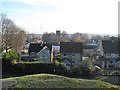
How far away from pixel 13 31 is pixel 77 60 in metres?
9.32

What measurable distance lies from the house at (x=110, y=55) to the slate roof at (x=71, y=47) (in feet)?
9.49

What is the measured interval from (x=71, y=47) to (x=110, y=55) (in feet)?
17.1

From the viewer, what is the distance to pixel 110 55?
33844 millimetres

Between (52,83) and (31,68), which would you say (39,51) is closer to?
(31,68)

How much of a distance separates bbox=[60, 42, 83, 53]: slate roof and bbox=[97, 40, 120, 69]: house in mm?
2893

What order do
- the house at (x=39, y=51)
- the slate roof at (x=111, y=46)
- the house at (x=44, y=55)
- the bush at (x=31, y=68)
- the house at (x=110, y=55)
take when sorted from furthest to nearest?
the slate roof at (x=111, y=46) < the house at (x=39, y=51) < the house at (x=44, y=55) < the house at (x=110, y=55) < the bush at (x=31, y=68)

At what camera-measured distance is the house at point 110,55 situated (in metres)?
32.1

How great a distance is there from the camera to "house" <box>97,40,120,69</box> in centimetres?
3206

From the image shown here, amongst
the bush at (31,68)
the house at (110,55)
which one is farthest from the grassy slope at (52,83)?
the house at (110,55)

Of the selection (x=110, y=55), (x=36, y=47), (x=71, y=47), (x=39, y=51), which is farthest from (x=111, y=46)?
(x=36, y=47)

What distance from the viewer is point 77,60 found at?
109ft

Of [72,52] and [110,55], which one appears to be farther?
[110,55]

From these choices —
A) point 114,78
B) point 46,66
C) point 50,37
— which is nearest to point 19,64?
point 46,66

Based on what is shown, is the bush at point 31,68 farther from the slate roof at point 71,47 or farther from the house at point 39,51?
the slate roof at point 71,47
